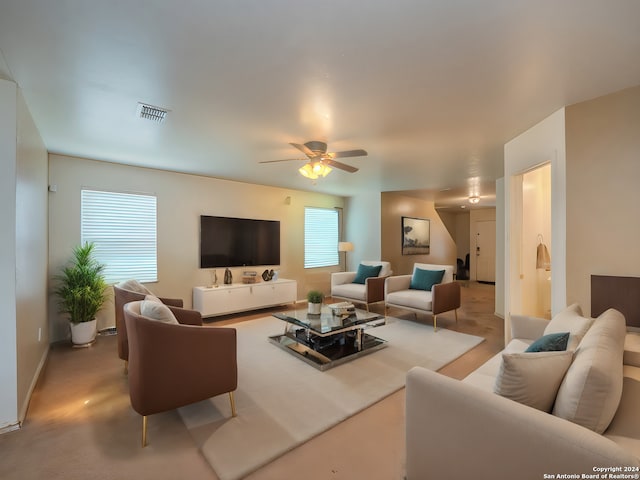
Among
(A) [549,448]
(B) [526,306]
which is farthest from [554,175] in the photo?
(A) [549,448]

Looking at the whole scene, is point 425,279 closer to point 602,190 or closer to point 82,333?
point 602,190

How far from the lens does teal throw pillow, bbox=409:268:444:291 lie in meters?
4.78

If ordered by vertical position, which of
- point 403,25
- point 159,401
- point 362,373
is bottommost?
point 362,373

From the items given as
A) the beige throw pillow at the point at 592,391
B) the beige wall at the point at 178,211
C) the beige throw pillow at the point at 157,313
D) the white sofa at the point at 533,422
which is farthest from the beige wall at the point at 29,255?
the beige throw pillow at the point at 592,391

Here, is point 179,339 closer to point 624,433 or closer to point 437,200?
point 624,433

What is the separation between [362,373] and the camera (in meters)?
2.85

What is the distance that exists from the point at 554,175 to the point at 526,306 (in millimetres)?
1747

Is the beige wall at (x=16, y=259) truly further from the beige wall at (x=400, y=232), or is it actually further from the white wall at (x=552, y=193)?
the beige wall at (x=400, y=232)

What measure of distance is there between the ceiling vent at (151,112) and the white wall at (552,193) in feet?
11.3

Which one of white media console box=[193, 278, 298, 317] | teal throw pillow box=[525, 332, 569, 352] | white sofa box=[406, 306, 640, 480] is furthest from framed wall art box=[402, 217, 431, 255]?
white sofa box=[406, 306, 640, 480]

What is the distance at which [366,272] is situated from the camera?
563cm

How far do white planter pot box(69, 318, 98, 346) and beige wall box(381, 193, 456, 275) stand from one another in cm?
538

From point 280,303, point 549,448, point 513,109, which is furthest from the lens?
point 280,303

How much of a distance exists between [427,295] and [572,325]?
271cm
